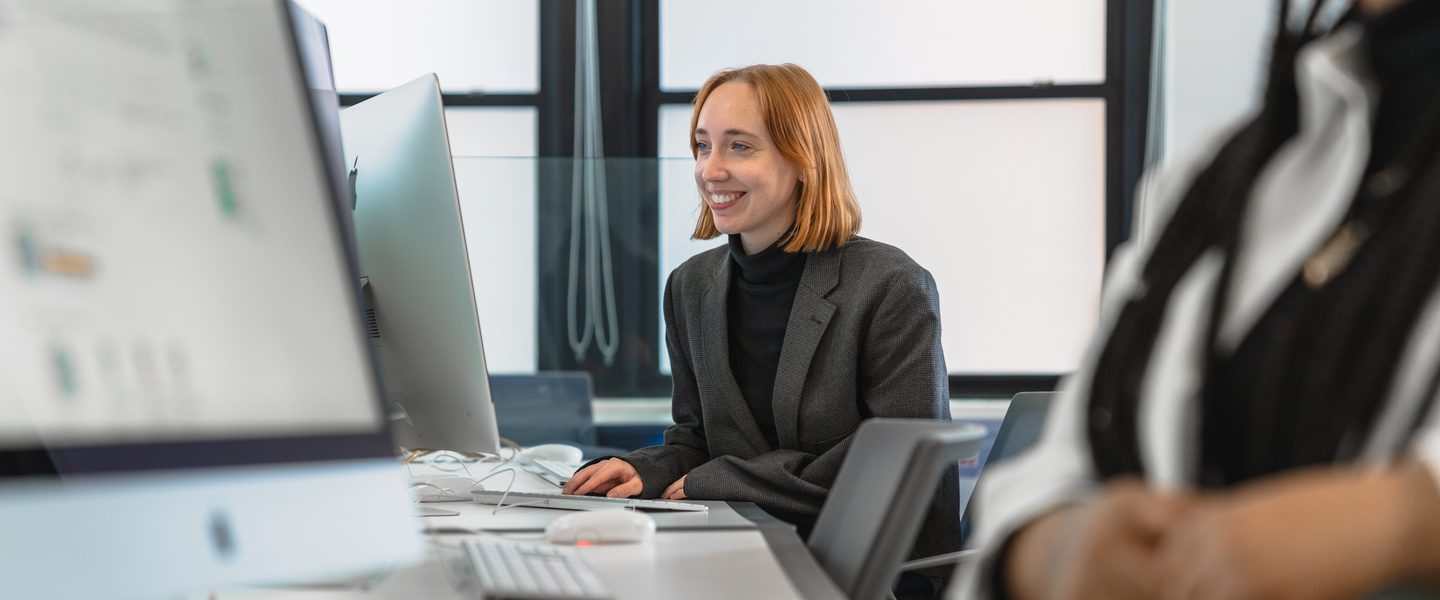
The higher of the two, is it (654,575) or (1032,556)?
(1032,556)

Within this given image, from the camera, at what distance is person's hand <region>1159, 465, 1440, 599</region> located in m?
0.49

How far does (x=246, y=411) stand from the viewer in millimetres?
618

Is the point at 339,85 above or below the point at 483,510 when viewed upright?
above

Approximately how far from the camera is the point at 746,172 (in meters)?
1.99

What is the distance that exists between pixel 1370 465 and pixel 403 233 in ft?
3.54

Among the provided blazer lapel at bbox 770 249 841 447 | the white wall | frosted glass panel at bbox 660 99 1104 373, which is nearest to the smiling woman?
blazer lapel at bbox 770 249 841 447

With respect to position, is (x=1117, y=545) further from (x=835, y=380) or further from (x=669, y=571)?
(x=835, y=380)

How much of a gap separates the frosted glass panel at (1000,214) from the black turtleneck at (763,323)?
4.89 feet

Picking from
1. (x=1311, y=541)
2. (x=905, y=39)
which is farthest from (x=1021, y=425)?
(x=905, y=39)

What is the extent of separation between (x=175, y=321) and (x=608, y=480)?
1128 mm

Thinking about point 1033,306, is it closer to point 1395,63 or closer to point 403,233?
point 403,233

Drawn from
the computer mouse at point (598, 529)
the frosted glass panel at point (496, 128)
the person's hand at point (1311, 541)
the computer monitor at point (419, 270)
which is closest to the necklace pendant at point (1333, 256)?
the person's hand at point (1311, 541)

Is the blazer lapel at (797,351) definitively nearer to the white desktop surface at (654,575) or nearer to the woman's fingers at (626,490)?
the woman's fingers at (626,490)

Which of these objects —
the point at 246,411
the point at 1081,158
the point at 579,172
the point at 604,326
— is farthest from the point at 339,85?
the point at 246,411
